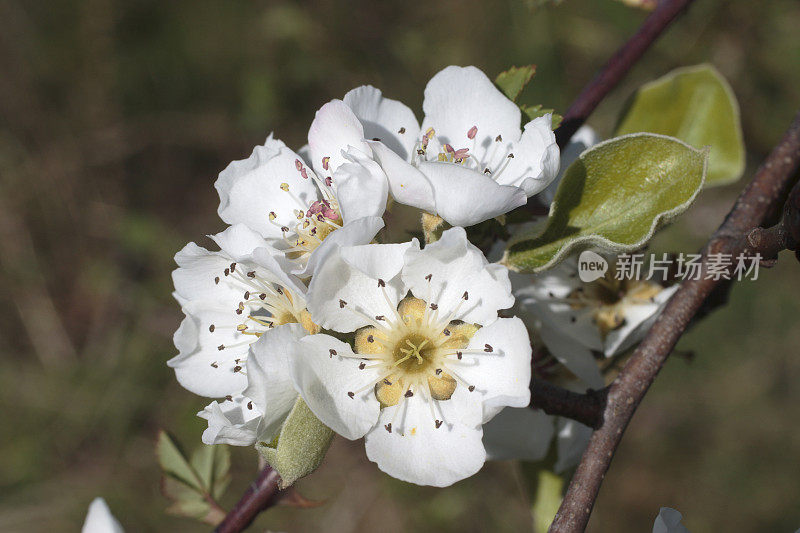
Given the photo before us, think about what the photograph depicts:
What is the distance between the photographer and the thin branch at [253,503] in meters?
1.10

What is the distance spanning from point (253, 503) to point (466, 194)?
2.04 feet

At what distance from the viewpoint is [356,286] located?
2.96ft

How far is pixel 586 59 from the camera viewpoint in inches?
123

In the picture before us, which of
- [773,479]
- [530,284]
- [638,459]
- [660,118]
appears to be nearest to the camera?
[530,284]

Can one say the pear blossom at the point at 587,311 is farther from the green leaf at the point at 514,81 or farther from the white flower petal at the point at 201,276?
the white flower petal at the point at 201,276

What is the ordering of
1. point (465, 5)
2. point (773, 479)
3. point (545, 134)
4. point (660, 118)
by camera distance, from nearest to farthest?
point (545, 134), point (660, 118), point (773, 479), point (465, 5)

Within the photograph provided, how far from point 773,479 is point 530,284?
2248 mm

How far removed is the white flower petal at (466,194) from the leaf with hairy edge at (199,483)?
68 cm

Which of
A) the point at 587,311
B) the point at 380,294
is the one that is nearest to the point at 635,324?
the point at 587,311

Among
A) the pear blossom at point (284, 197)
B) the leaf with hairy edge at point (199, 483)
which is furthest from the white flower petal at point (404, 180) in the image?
the leaf with hairy edge at point (199, 483)

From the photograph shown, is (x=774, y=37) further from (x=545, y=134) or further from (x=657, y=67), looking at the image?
(x=545, y=134)

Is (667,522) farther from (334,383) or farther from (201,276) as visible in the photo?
(201,276)

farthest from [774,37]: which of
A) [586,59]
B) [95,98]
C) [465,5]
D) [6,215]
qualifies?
[6,215]

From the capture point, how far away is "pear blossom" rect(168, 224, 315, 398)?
99cm
